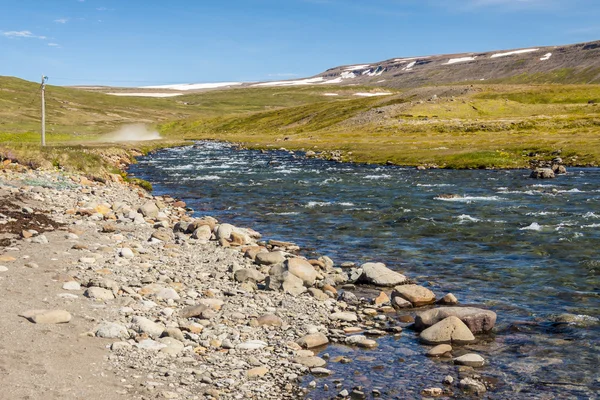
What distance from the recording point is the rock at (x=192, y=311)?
1366cm

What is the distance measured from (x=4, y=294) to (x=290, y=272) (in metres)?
7.82

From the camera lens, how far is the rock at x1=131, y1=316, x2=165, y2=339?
479 inches

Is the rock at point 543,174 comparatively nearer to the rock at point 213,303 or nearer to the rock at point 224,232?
the rock at point 224,232

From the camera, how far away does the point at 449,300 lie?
15953 millimetres

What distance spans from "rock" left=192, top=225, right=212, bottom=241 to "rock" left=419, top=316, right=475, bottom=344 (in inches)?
482

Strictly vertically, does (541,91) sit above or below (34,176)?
above

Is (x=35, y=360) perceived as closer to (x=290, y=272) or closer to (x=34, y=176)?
(x=290, y=272)

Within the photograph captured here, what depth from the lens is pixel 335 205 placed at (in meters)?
34.6

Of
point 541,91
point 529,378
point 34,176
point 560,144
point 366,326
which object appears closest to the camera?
point 529,378

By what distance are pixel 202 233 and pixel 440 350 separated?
13282mm

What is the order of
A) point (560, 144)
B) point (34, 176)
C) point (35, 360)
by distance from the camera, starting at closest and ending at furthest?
point (35, 360), point (34, 176), point (560, 144)

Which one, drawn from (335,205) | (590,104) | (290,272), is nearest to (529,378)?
(290,272)

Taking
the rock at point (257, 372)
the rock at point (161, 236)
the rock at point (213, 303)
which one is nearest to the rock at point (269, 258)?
the rock at point (161, 236)

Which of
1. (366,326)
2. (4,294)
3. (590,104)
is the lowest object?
(366,326)
